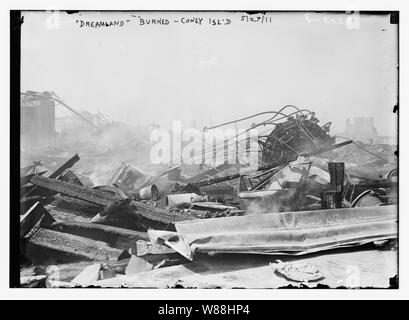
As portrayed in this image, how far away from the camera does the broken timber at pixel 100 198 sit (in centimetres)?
348

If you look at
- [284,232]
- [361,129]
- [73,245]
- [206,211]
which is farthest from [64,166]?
[361,129]

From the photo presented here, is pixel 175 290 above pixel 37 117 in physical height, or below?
below

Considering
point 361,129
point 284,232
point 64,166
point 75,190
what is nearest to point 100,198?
point 75,190

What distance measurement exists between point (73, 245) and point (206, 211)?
108 cm

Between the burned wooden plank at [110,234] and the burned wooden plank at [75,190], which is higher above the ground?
the burned wooden plank at [75,190]

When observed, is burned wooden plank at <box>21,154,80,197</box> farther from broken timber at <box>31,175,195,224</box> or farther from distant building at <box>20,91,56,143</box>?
distant building at <box>20,91,56,143</box>

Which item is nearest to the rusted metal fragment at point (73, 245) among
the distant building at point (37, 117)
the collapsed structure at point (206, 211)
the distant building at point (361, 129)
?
the collapsed structure at point (206, 211)

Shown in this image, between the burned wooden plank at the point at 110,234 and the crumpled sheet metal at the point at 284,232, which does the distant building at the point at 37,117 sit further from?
the crumpled sheet metal at the point at 284,232

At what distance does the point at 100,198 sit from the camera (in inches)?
138

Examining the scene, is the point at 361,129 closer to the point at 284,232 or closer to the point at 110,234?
the point at 284,232

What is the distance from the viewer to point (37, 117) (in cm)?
348

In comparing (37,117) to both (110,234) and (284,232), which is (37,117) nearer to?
(110,234)

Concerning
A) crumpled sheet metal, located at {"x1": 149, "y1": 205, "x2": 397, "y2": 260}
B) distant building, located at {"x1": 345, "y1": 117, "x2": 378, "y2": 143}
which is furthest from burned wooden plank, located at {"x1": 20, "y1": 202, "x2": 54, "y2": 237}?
distant building, located at {"x1": 345, "y1": 117, "x2": 378, "y2": 143}

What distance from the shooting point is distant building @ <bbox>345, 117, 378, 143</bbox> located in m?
3.47
